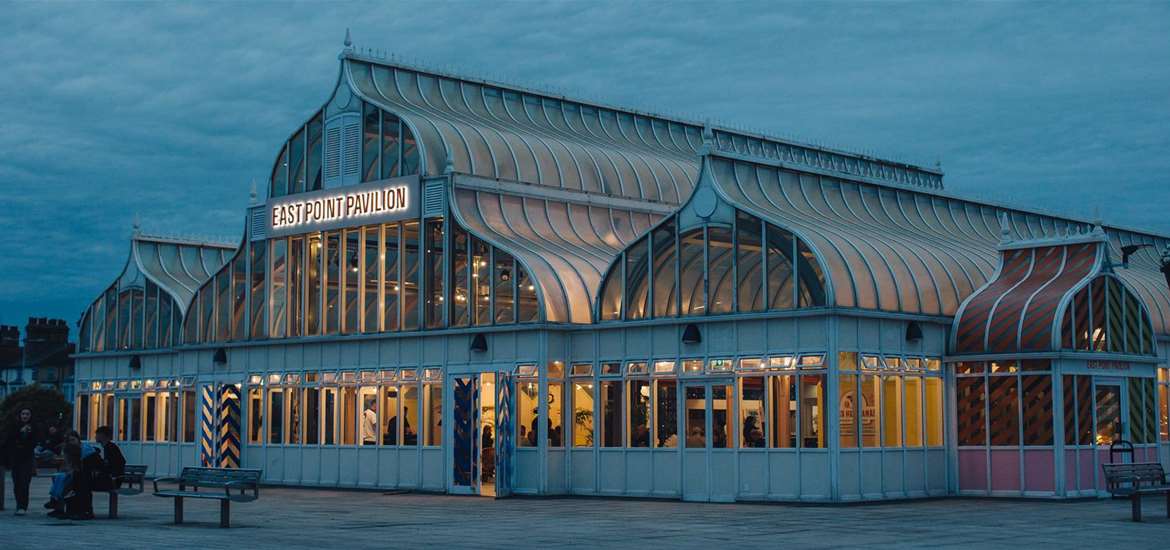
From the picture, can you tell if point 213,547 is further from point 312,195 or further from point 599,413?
point 312,195

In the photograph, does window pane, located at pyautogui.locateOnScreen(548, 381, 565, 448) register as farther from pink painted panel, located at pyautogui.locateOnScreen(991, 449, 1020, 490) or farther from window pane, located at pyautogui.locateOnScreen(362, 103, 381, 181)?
pink painted panel, located at pyautogui.locateOnScreen(991, 449, 1020, 490)

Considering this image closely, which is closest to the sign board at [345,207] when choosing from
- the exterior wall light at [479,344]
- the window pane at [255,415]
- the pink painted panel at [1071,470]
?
the exterior wall light at [479,344]

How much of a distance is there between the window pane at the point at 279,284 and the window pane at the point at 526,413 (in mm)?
10252

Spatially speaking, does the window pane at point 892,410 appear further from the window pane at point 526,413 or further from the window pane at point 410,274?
the window pane at point 410,274

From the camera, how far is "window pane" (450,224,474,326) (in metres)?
39.3

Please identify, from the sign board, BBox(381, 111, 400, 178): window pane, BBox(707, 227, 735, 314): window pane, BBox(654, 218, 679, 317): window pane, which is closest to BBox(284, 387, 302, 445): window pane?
the sign board

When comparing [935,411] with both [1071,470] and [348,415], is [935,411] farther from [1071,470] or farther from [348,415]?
[348,415]

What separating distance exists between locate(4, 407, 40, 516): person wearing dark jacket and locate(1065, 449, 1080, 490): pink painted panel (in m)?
23.0

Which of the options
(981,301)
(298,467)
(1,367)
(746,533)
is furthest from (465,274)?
(1,367)

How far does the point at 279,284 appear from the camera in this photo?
44969 millimetres

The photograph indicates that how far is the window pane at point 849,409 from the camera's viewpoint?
32656 mm

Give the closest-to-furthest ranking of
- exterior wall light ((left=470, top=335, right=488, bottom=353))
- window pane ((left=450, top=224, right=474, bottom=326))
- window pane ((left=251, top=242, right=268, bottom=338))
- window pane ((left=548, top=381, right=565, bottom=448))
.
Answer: window pane ((left=548, top=381, right=565, bottom=448)), exterior wall light ((left=470, top=335, right=488, bottom=353)), window pane ((left=450, top=224, right=474, bottom=326)), window pane ((left=251, top=242, right=268, bottom=338))

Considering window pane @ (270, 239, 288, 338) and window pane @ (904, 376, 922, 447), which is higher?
window pane @ (270, 239, 288, 338)

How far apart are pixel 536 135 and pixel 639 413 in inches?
479
